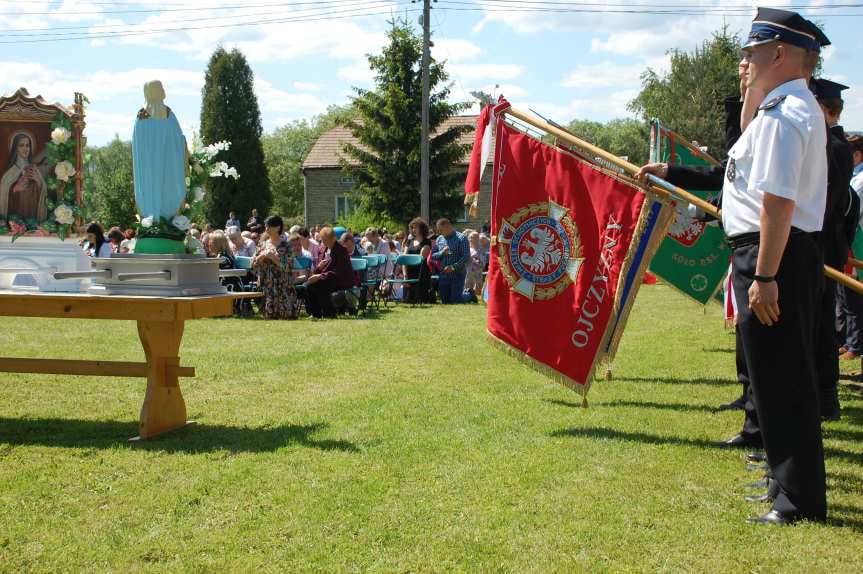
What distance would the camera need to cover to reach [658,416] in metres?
6.89

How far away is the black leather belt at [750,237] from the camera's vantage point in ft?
13.4

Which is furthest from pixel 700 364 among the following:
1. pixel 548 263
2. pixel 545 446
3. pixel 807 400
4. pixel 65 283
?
pixel 65 283

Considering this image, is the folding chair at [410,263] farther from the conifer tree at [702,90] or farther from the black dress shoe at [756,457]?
the conifer tree at [702,90]

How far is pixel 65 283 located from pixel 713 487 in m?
4.74

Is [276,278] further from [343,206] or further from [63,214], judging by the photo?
[343,206]

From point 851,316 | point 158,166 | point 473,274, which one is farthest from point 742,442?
point 473,274

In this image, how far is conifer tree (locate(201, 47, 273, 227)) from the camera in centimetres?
5166

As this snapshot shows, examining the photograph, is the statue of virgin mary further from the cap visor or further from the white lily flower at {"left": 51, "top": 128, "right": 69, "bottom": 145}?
the cap visor

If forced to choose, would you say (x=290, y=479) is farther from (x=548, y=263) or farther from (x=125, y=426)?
(x=548, y=263)

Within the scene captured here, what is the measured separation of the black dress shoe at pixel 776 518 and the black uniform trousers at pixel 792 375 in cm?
3

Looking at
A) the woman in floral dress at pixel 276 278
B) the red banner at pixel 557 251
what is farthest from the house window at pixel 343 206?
the red banner at pixel 557 251

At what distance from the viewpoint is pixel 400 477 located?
16.8 feet

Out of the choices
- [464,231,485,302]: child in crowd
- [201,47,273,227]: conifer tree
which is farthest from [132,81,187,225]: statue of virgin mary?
[201,47,273,227]: conifer tree

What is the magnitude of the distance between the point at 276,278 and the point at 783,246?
1172 cm
